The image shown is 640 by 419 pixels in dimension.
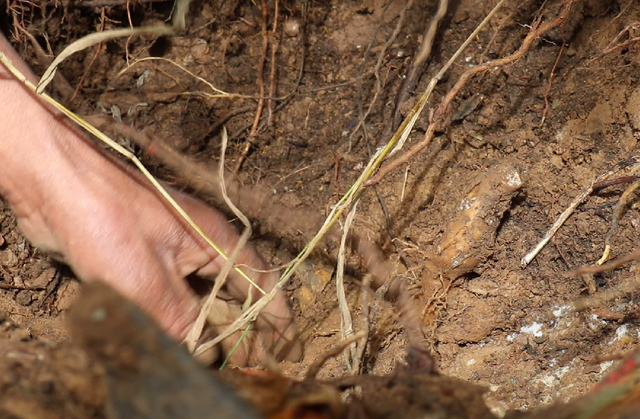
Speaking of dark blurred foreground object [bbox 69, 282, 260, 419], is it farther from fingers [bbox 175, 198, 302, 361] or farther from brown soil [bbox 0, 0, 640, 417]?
fingers [bbox 175, 198, 302, 361]

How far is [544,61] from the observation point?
5.44 ft

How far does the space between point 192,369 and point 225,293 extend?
1.29 m

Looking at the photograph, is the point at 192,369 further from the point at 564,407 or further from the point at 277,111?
the point at 277,111

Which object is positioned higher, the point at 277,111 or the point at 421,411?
the point at 421,411

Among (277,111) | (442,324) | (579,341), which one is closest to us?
(579,341)

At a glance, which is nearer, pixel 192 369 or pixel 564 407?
pixel 192 369

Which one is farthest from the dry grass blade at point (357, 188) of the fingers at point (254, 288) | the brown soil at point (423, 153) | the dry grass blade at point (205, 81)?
the dry grass blade at point (205, 81)

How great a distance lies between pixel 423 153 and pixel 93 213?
958 mm

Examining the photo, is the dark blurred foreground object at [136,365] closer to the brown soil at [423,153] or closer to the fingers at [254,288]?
the brown soil at [423,153]

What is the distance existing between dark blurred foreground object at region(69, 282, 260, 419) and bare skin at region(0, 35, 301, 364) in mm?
978

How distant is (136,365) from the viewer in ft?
1.82

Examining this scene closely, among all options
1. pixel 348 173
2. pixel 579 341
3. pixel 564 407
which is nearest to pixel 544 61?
pixel 348 173

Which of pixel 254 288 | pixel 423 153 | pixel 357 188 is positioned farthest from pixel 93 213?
pixel 423 153

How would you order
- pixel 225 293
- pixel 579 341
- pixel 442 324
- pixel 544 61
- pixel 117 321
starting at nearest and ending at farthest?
pixel 117 321
pixel 579 341
pixel 442 324
pixel 544 61
pixel 225 293
